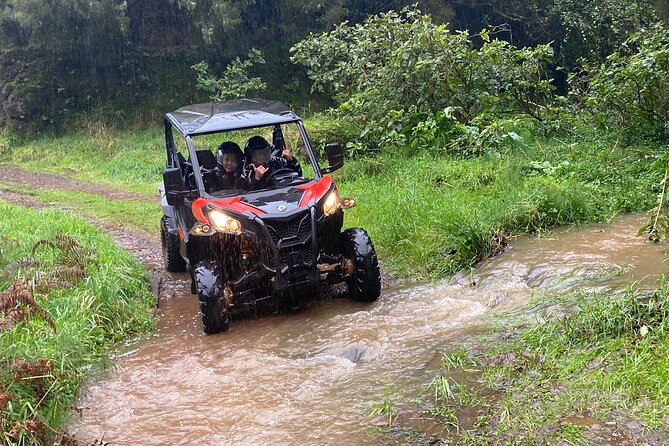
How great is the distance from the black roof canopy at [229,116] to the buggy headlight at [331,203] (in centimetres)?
94

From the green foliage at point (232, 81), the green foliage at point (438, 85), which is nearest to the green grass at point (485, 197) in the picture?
the green foliage at point (438, 85)

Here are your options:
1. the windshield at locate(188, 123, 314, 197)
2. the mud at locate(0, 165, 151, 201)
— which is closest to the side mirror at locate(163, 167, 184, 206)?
the windshield at locate(188, 123, 314, 197)

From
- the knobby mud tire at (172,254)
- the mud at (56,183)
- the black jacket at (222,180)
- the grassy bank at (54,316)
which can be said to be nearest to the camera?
the grassy bank at (54,316)

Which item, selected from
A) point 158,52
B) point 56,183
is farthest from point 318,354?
point 158,52

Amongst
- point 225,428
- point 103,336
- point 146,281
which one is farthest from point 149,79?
point 225,428

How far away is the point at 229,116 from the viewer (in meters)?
6.86

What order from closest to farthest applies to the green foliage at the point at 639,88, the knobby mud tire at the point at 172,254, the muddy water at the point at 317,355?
the muddy water at the point at 317,355, the knobby mud tire at the point at 172,254, the green foliage at the point at 639,88

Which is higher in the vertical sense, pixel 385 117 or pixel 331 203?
pixel 385 117

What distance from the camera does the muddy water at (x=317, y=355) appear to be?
4391 millimetres

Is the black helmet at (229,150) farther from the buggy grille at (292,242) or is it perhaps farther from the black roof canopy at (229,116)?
the buggy grille at (292,242)

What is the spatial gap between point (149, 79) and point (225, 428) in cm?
2267

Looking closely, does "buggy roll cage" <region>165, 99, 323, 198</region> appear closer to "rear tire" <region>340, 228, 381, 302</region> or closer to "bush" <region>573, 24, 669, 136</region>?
"rear tire" <region>340, 228, 381, 302</region>

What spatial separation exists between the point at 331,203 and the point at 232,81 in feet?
58.3

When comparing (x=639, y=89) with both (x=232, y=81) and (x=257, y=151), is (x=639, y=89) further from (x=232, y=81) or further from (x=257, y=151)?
(x=232, y=81)
